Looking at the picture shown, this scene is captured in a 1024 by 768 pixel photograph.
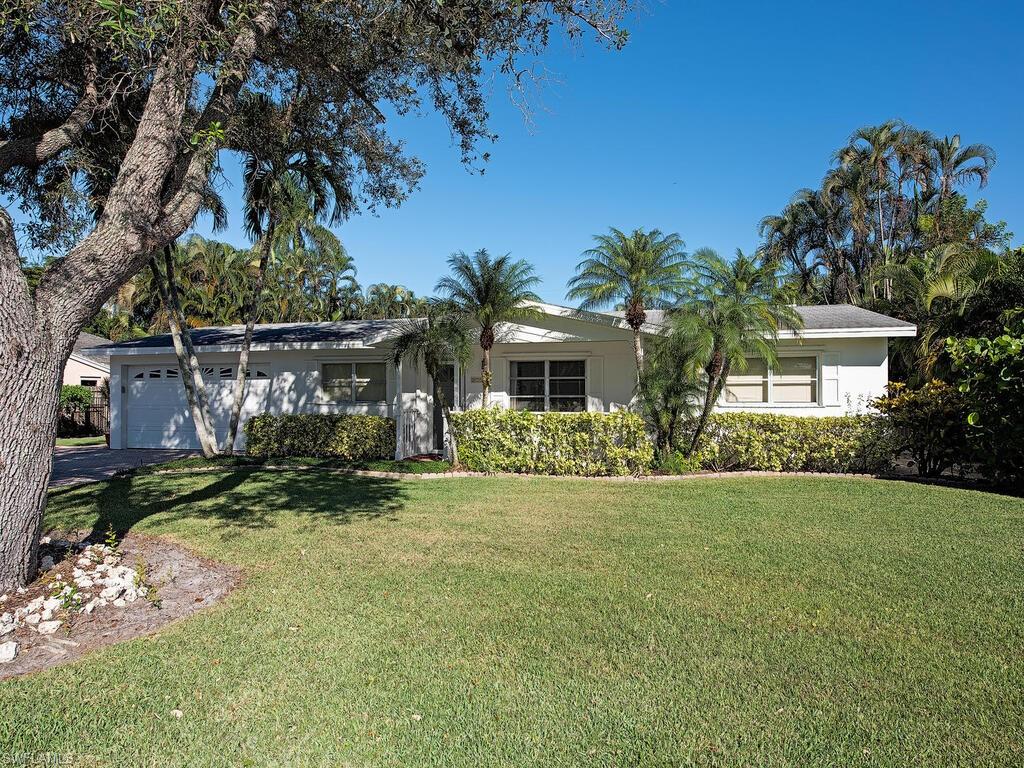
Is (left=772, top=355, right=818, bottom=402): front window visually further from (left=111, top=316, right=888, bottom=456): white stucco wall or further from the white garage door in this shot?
the white garage door

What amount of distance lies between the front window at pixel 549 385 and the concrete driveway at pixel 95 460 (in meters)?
8.27

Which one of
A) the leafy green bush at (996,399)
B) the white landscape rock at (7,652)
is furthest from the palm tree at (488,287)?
the white landscape rock at (7,652)

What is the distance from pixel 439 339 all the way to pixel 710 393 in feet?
18.1

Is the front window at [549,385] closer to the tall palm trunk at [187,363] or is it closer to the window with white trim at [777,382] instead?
the window with white trim at [777,382]

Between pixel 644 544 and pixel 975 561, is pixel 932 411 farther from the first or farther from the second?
pixel 644 544

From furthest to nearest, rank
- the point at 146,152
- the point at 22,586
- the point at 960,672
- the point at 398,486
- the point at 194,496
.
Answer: the point at 398,486, the point at 194,496, the point at 146,152, the point at 22,586, the point at 960,672

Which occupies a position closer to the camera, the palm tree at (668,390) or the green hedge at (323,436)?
the palm tree at (668,390)

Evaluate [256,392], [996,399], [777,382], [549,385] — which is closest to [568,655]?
[996,399]

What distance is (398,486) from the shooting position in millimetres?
11328

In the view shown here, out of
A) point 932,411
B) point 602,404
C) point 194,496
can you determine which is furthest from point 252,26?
point 932,411

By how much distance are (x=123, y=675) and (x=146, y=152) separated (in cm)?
417

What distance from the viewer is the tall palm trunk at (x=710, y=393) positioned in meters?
11.8

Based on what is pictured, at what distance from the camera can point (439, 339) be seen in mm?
13188

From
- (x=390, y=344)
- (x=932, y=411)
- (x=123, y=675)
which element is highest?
(x=390, y=344)
